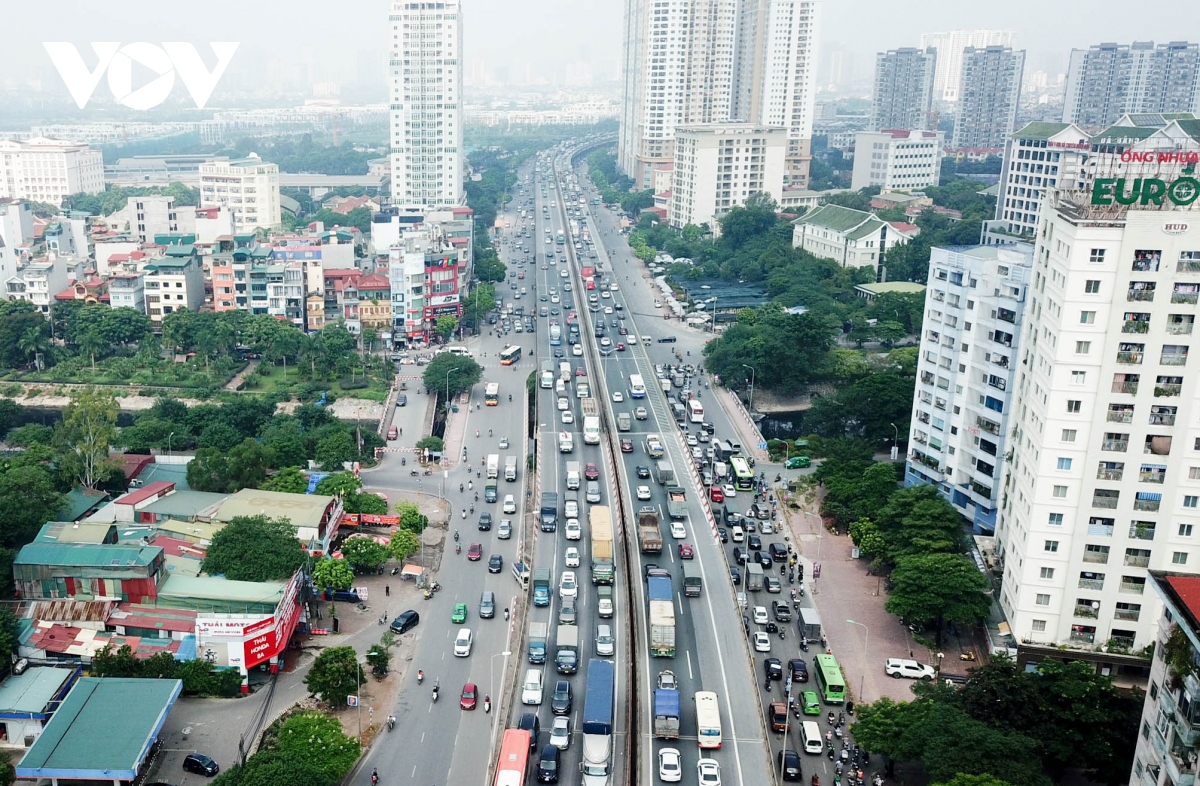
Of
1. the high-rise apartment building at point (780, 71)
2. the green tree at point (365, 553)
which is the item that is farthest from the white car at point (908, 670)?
the high-rise apartment building at point (780, 71)

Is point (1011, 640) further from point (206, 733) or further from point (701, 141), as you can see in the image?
point (701, 141)

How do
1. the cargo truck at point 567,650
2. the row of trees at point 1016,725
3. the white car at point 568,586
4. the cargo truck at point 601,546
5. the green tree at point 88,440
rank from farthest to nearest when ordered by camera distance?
the green tree at point 88,440 < the cargo truck at point 601,546 < the white car at point 568,586 < the cargo truck at point 567,650 < the row of trees at point 1016,725

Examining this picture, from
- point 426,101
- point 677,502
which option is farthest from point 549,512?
point 426,101

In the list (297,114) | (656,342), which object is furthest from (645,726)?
(297,114)

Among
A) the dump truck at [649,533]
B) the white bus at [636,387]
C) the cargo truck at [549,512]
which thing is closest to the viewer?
the dump truck at [649,533]

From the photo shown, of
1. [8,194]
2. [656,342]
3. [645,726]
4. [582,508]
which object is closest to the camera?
[645,726]

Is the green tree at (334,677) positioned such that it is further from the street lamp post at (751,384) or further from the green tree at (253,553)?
the street lamp post at (751,384)

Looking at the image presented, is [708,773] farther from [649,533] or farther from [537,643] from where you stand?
[649,533]
